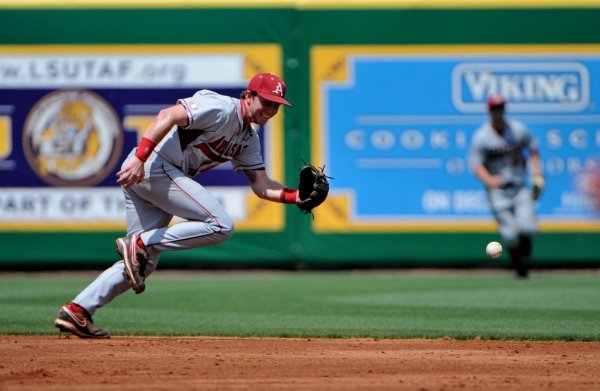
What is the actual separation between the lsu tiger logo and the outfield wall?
2cm

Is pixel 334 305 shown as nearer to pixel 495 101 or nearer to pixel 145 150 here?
pixel 495 101

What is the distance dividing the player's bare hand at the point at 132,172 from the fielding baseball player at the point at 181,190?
0.17 feet

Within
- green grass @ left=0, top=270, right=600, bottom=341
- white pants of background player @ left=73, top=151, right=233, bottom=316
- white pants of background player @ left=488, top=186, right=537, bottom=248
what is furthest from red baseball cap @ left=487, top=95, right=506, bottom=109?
white pants of background player @ left=73, top=151, right=233, bottom=316

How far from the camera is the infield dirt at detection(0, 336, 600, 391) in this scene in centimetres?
611

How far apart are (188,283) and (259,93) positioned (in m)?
5.90

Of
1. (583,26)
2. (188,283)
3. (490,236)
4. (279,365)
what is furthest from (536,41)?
(279,365)

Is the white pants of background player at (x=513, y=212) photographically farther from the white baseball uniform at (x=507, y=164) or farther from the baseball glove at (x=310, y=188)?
the baseball glove at (x=310, y=188)

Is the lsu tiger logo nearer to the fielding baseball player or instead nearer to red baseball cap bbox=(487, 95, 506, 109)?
red baseball cap bbox=(487, 95, 506, 109)

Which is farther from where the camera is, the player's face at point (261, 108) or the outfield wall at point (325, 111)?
the outfield wall at point (325, 111)

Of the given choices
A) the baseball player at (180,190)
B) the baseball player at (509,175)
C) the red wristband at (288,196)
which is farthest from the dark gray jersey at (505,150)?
the baseball player at (180,190)

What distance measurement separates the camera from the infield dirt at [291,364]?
6109mm

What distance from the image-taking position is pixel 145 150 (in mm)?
7406

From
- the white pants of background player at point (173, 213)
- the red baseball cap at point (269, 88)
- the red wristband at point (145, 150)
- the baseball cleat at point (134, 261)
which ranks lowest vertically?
the baseball cleat at point (134, 261)

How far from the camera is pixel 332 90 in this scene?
46.7 ft
